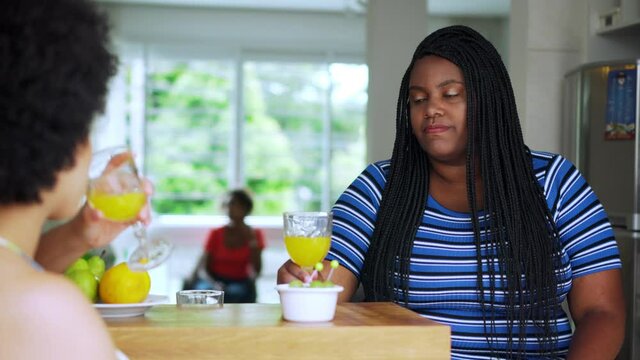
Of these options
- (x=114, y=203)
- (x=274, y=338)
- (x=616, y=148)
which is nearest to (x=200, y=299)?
(x=274, y=338)

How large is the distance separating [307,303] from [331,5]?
816cm

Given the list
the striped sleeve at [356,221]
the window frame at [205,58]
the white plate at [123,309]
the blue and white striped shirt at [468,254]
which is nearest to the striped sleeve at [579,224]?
the blue and white striped shirt at [468,254]

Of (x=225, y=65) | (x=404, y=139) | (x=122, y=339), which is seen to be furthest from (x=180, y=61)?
(x=122, y=339)

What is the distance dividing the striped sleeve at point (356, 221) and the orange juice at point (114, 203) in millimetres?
→ 961

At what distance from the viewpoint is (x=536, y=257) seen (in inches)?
92.2

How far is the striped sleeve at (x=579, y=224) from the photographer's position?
234 cm

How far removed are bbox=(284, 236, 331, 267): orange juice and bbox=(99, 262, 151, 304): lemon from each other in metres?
0.32

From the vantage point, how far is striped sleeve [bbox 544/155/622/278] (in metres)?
2.34

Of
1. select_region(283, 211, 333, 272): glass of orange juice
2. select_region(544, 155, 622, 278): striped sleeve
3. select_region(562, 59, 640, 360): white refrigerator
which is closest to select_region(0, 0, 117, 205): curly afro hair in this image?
Answer: select_region(283, 211, 333, 272): glass of orange juice

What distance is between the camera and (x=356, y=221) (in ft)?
8.09

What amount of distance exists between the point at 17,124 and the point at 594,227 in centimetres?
167

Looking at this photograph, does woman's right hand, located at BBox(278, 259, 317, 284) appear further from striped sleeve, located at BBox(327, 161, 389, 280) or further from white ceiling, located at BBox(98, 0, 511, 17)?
white ceiling, located at BBox(98, 0, 511, 17)

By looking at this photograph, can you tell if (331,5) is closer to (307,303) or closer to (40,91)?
(307,303)

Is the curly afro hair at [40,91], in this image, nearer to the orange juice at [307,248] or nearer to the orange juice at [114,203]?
the orange juice at [114,203]
